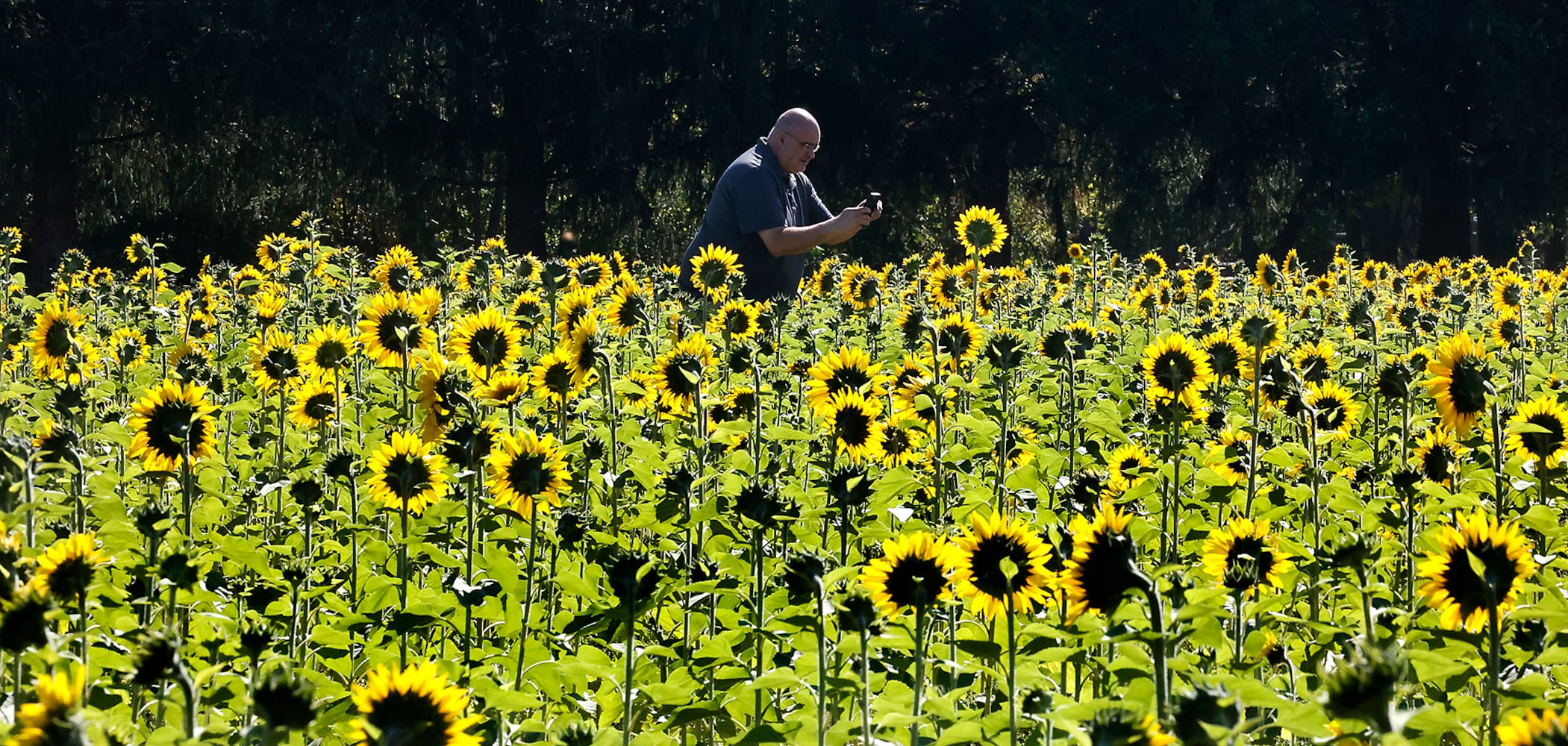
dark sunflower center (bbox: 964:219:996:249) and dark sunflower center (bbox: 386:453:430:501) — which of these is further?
dark sunflower center (bbox: 964:219:996:249)

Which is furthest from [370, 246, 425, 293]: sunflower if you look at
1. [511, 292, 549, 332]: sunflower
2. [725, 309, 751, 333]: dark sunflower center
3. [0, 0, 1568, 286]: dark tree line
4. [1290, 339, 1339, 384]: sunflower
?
[0, 0, 1568, 286]: dark tree line

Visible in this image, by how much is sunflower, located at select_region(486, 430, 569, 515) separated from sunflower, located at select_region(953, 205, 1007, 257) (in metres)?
3.62

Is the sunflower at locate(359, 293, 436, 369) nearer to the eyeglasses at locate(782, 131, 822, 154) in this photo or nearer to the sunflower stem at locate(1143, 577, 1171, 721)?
the sunflower stem at locate(1143, 577, 1171, 721)

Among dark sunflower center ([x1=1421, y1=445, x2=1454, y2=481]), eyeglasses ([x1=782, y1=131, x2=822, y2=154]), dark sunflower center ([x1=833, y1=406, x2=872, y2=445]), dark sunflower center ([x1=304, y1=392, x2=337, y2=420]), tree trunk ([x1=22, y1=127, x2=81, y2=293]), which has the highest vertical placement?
tree trunk ([x1=22, y1=127, x2=81, y2=293])

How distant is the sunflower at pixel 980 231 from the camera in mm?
6355

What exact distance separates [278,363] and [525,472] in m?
1.56

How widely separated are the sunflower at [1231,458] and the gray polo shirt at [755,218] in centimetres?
374

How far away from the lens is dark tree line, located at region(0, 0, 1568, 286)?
1934 cm

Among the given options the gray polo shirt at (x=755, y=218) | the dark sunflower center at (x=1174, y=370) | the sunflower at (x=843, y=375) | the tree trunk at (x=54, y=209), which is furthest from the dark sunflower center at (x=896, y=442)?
the tree trunk at (x=54, y=209)

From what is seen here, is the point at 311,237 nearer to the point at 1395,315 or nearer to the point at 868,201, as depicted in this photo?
the point at 868,201

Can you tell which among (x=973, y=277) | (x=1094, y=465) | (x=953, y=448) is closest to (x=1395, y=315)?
(x=973, y=277)

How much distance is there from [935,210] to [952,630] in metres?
21.8

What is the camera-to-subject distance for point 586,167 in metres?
20.6

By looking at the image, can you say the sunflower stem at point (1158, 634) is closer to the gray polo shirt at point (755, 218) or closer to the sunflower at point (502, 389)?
the sunflower at point (502, 389)
